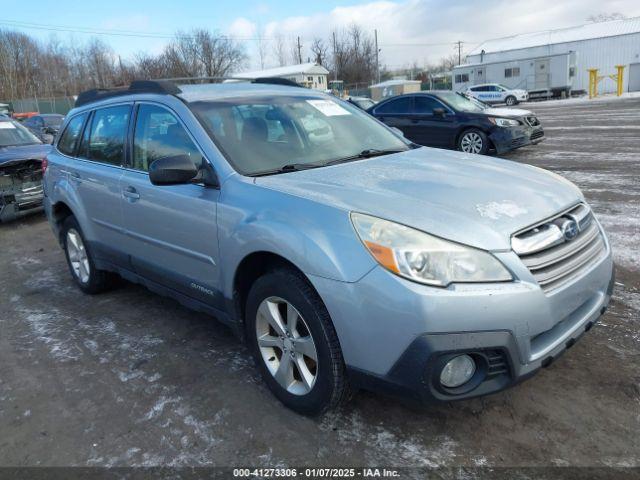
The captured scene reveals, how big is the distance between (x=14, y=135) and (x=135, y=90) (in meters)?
6.74

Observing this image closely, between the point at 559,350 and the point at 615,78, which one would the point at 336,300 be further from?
the point at 615,78

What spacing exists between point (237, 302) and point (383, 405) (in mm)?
1007

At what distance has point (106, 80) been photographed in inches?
2788

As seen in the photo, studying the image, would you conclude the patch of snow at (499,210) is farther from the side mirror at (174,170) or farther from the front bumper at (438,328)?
the side mirror at (174,170)

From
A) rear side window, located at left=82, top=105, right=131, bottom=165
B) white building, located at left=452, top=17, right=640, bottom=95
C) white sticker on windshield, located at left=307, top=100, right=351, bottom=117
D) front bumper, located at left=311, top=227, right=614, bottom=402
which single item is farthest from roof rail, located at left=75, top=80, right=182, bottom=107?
white building, located at left=452, top=17, right=640, bottom=95

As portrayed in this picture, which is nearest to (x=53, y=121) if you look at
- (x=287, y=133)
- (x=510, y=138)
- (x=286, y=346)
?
(x=510, y=138)

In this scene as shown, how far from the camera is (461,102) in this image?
38.3 feet

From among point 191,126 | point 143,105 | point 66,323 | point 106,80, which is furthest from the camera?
point 106,80

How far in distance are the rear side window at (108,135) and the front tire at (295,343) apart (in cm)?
188

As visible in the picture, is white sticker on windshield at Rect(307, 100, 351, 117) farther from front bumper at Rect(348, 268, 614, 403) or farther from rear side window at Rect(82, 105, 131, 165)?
front bumper at Rect(348, 268, 614, 403)

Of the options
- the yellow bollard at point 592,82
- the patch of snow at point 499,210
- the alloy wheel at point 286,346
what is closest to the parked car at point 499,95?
the yellow bollard at point 592,82

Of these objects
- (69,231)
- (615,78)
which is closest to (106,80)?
(615,78)

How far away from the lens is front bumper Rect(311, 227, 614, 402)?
6.89 feet

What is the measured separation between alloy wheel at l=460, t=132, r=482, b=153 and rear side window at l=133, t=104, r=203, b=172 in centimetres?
851
